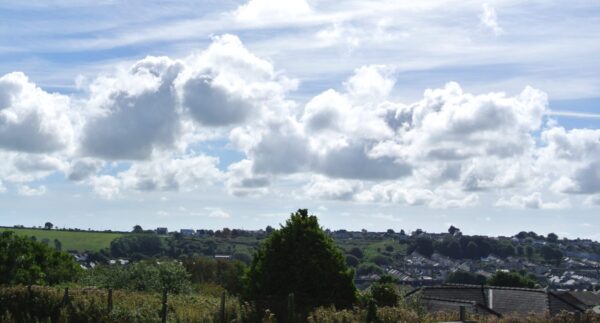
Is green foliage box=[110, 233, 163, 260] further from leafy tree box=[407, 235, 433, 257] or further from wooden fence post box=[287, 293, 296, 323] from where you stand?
wooden fence post box=[287, 293, 296, 323]

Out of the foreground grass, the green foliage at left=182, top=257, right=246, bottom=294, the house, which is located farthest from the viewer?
the green foliage at left=182, top=257, right=246, bottom=294

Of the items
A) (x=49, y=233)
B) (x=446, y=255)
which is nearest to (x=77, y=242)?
(x=49, y=233)

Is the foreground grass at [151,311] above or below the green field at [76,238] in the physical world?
below

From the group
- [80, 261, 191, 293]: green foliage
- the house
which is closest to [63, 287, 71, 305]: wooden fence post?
[80, 261, 191, 293]: green foliage

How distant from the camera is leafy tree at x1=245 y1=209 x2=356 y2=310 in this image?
21.0 meters

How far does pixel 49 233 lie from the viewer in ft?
529

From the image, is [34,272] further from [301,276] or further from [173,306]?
[301,276]

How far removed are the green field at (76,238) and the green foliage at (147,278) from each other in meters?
112

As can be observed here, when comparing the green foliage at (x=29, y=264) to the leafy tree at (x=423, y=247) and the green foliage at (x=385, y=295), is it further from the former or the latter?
the leafy tree at (x=423, y=247)

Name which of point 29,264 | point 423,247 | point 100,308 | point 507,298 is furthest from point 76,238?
point 100,308

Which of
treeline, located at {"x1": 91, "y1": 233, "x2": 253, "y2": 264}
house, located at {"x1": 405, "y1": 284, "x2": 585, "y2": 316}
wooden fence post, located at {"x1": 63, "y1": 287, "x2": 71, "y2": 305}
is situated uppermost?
treeline, located at {"x1": 91, "y1": 233, "x2": 253, "y2": 264}

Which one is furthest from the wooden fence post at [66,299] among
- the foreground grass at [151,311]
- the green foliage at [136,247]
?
the green foliage at [136,247]

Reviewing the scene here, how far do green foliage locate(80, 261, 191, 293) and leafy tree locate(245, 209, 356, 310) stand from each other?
10.1 meters

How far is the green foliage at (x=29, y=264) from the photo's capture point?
111 ft
